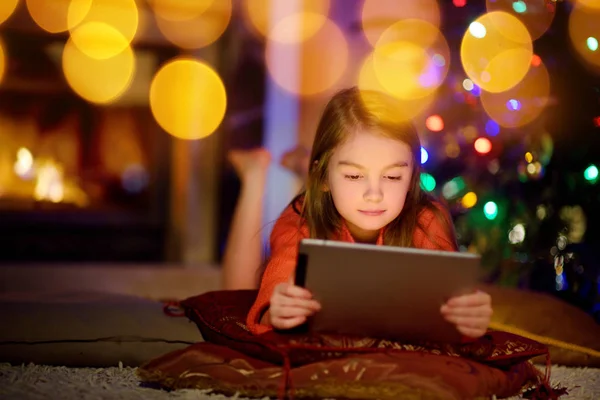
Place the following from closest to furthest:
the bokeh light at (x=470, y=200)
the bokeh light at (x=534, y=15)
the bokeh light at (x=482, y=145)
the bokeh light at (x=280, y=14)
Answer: the bokeh light at (x=534, y=15), the bokeh light at (x=482, y=145), the bokeh light at (x=470, y=200), the bokeh light at (x=280, y=14)

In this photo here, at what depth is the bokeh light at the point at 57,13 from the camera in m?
3.41

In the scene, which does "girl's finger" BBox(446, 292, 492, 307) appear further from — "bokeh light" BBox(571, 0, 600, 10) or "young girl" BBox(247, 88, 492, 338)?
"bokeh light" BBox(571, 0, 600, 10)

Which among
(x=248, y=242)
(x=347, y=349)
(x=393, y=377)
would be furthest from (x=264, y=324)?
(x=248, y=242)

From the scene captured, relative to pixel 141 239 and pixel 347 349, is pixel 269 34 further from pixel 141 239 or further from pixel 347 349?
pixel 347 349

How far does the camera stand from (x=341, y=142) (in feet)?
4.65

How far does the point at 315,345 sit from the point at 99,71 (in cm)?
261

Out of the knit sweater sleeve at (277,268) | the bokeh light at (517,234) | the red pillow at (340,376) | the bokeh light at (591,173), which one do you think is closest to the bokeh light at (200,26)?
the bokeh light at (517,234)

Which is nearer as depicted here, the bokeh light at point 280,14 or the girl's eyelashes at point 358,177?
the girl's eyelashes at point 358,177

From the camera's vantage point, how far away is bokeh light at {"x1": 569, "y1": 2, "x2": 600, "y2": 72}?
1.90 meters

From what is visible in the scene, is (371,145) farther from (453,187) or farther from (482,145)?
(453,187)

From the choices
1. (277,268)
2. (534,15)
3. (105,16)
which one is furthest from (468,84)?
(105,16)

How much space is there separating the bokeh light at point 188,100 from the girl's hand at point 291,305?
8.10ft

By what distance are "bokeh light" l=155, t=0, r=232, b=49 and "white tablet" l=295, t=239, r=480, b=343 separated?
2.54m

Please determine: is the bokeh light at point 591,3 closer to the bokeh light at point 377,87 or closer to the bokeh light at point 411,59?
the bokeh light at point 411,59
